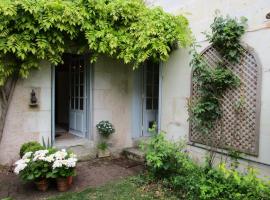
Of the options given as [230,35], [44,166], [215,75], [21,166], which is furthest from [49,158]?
[230,35]

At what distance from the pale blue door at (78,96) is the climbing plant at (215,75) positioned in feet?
9.17

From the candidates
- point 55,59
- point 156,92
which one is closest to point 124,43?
point 55,59

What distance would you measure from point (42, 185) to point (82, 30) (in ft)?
9.17

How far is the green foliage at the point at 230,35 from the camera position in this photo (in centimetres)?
365

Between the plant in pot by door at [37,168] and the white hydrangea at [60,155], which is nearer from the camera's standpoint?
the plant in pot by door at [37,168]

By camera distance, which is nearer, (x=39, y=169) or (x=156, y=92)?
(x=39, y=169)

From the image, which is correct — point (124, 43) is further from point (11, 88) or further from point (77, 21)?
point (11, 88)

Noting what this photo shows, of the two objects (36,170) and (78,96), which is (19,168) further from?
(78,96)

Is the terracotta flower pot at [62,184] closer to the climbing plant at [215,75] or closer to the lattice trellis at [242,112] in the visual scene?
the climbing plant at [215,75]

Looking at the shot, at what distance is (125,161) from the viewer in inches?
216

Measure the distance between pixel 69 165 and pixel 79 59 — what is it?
3.26 metres

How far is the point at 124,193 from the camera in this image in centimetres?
360

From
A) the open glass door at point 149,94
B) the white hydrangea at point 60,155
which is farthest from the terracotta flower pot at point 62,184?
the open glass door at point 149,94

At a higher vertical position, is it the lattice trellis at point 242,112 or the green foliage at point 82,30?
the green foliage at point 82,30
